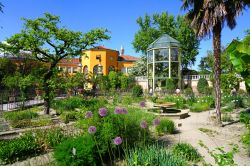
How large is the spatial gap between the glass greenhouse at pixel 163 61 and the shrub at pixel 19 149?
29.3 metres

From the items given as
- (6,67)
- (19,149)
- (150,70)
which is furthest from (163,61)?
(19,149)

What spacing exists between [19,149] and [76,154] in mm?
2359

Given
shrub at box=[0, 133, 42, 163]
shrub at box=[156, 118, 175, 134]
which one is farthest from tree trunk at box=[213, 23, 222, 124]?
shrub at box=[0, 133, 42, 163]

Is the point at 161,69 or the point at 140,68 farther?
the point at 140,68

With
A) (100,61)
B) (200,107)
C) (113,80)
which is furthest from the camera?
(100,61)

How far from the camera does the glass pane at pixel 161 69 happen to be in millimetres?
37594

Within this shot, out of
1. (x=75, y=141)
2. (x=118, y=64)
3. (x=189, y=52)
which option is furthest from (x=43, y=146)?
(x=118, y=64)

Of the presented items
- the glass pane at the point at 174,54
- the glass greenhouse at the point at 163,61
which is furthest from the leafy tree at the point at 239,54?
the glass pane at the point at 174,54

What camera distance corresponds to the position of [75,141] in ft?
19.4

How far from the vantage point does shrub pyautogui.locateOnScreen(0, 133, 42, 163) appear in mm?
6680

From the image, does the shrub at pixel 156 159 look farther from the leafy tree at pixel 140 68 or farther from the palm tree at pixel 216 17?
the leafy tree at pixel 140 68

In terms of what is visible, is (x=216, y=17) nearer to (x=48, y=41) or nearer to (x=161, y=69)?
(x=48, y=41)

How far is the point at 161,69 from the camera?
3819 cm

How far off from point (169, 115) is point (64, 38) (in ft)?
25.8
